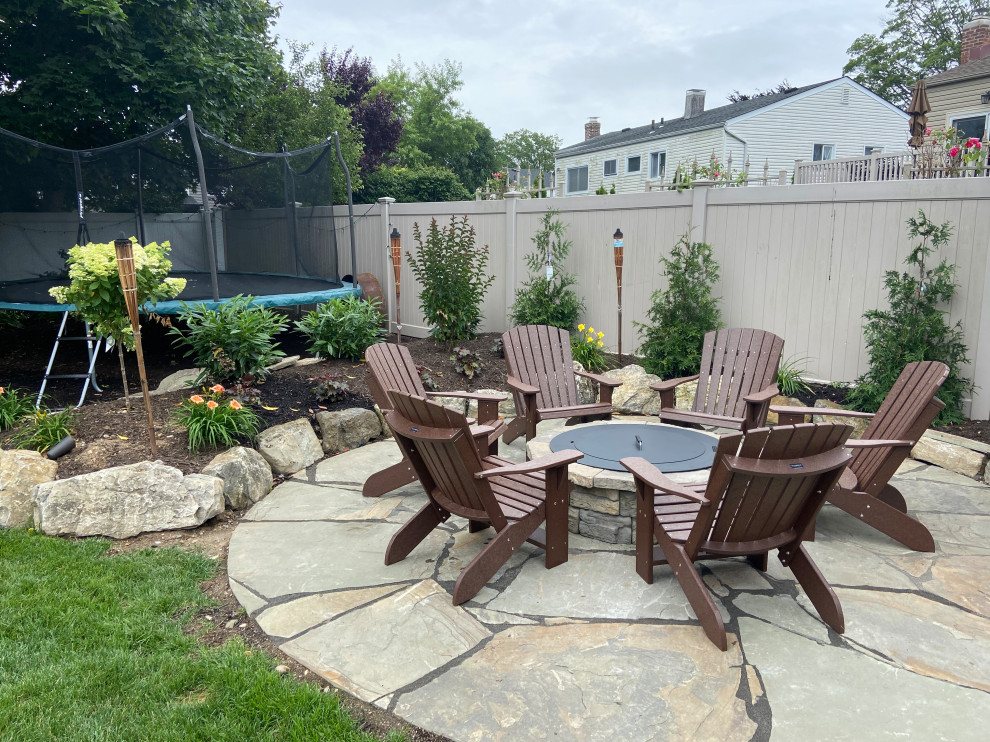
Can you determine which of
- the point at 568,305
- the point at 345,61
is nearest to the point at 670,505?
the point at 568,305

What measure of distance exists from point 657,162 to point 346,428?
1711 centimetres

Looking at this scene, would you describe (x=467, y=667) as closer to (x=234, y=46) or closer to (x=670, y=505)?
(x=670, y=505)

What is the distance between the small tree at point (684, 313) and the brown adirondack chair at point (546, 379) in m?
1.30

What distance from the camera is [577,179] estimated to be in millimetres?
23234

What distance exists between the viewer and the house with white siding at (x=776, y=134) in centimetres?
1755

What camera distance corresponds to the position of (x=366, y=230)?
9812 mm

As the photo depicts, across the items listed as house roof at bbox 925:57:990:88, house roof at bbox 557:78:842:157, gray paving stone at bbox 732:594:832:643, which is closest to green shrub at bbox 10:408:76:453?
gray paving stone at bbox 732:594:832:643

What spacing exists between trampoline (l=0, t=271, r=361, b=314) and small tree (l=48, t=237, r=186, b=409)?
1.52 metres

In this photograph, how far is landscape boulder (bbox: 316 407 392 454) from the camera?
15.7ft

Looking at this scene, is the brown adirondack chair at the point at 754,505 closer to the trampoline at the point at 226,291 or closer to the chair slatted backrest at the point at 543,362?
the chair slatted backrest at the point at 543,362

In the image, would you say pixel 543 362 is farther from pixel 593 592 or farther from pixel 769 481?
pixel 769 481

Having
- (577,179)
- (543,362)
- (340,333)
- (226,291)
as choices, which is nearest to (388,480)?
(543,362)

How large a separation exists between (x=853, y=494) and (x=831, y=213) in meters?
2.95

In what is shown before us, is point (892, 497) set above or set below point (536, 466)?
below
